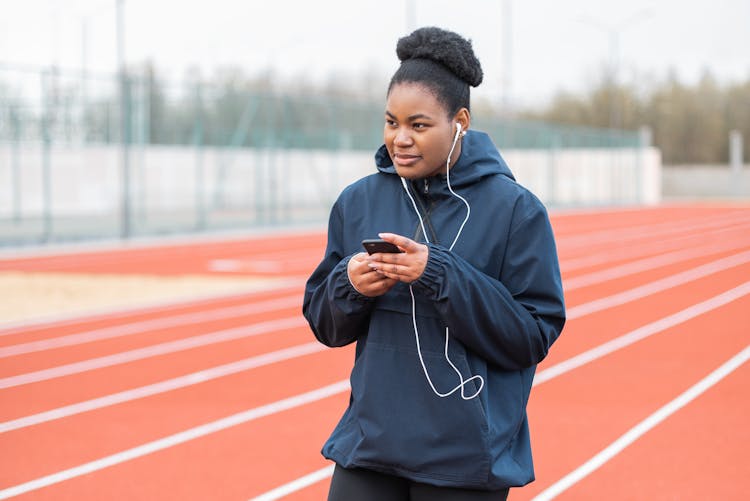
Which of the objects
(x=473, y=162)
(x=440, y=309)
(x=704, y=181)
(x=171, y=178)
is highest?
(x=473, y=162)

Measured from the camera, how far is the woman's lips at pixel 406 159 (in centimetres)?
245

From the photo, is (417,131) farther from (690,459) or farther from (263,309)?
(263,309)

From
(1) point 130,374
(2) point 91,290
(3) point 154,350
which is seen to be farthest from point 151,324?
(2) point 91,290

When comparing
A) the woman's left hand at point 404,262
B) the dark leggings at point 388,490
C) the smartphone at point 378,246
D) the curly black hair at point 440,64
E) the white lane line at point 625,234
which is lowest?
the white lane line at point 625,234

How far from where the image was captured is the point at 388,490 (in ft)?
8.09

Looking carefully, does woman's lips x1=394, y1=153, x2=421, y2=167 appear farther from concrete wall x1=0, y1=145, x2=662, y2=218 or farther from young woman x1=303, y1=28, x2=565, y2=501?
concrete wall x1=0, y1=145, x2=662, y2=218

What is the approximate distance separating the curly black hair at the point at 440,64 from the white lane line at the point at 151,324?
22.7 feet

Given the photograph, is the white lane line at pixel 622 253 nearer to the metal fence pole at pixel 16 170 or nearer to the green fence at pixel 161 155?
the green fence at pixel 161 155

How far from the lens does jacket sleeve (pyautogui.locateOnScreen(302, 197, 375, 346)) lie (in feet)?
7.93

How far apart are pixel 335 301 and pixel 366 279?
141mm

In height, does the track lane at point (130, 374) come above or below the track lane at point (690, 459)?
below

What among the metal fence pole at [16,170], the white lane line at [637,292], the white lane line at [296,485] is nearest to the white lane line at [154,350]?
the white lane line at [637,292]

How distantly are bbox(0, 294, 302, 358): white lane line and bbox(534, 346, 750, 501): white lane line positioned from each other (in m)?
4.96

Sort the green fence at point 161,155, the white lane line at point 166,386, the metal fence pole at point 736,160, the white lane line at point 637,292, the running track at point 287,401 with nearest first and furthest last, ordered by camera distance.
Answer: the running track at point 287,401 → the white lane line at point 166,386 → the white lane line at point 637,292 → the green fence at point 161,155 → the metal fence pole at point 736,160
